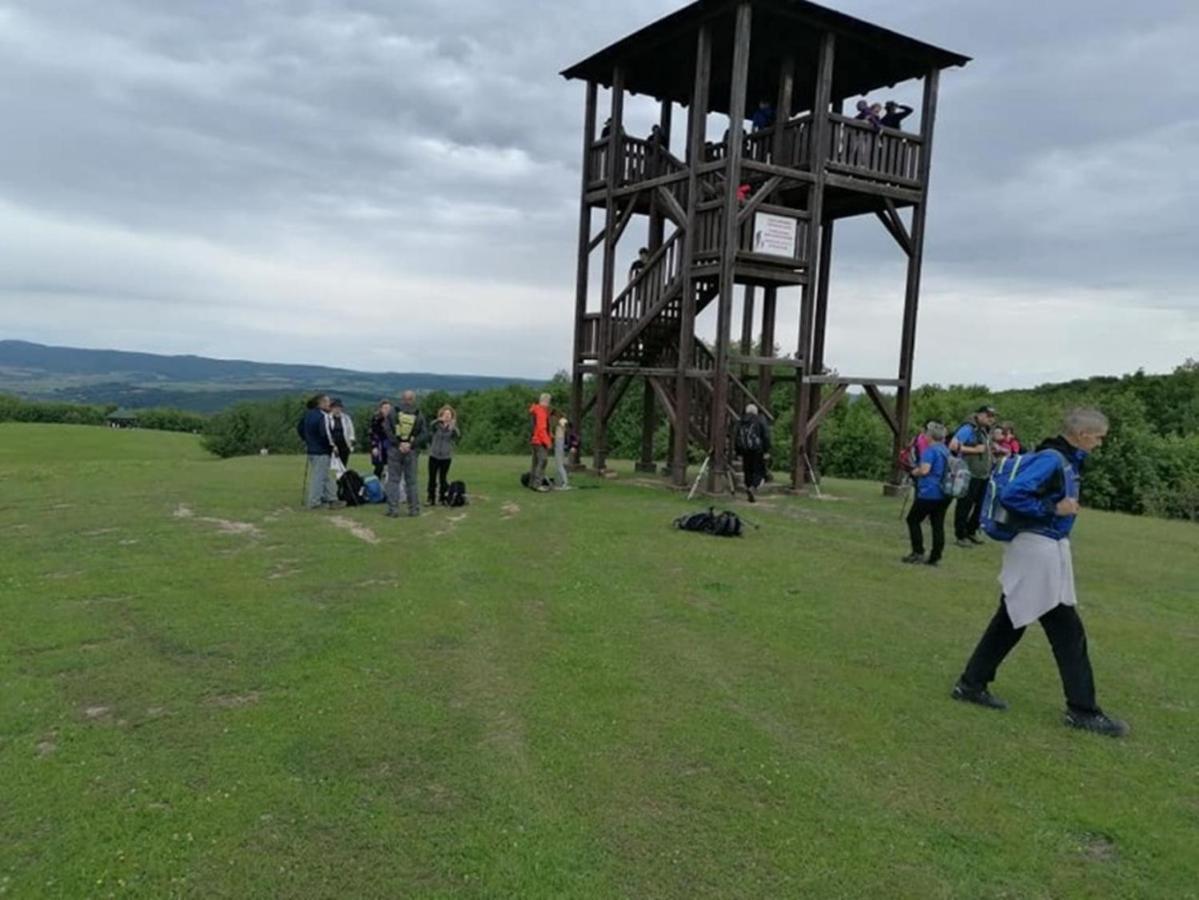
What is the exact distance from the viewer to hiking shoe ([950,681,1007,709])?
616 cm

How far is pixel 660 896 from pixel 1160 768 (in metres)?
3.44

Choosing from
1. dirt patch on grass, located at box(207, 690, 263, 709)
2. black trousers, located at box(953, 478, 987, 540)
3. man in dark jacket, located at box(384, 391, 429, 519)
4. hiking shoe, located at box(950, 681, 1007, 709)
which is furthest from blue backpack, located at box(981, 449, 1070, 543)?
man in dark jacket, located at box(384, 391, 429, 519)

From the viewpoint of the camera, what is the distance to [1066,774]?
5129 mm

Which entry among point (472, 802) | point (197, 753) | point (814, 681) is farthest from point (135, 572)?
point (814, 681)

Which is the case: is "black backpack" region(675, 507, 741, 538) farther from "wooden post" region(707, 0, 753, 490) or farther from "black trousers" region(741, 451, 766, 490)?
"wooden post" region(707, 0, 753, 490)

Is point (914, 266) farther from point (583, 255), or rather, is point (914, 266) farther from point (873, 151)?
point (583, 255)

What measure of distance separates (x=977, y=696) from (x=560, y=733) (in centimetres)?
305

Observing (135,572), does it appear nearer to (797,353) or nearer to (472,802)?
(472,802)

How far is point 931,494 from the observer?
10688mm

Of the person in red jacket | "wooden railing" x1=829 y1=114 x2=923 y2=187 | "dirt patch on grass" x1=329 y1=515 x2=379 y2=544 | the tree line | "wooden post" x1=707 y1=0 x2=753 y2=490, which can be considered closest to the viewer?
"dirt patch on grass" x1=329 y1=515 x2=379 y2=544

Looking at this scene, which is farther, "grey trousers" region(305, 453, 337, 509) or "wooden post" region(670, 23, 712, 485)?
"wooden post" region(670, 23, 712, 485)

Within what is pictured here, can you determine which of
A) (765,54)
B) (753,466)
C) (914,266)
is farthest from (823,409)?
(765,54)

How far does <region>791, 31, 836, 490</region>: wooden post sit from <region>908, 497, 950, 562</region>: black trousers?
604 centimetres

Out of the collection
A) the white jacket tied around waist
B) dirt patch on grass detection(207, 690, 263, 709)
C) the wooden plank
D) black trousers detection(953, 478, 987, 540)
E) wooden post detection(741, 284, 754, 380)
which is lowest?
dirt patch on grass detection(207, 690, 263, 709)
